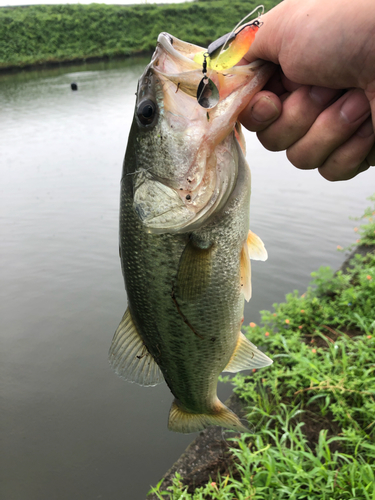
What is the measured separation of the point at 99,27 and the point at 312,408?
47.2m

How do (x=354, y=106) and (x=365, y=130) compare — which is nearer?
(x=354, y=106)

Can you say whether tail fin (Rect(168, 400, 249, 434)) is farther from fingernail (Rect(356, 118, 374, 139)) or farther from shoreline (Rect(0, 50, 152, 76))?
shoreline (Rect(0, 50, 152, 76))

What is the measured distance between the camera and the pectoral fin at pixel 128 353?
5.81 ft

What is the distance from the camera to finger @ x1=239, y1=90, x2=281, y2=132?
160 cm

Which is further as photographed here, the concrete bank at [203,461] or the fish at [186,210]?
the concrete bank at [203,461]

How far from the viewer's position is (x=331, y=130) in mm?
1689

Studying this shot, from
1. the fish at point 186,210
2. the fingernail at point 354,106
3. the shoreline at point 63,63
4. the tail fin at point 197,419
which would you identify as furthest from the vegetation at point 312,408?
the shoreline at point 63,63

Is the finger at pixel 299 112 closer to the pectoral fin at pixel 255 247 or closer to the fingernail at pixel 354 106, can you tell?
the fingernail at pixel 354 106

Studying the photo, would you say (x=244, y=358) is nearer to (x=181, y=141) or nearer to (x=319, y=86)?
(x=181, y=141)

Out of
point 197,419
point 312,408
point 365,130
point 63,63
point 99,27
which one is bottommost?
point 312,408

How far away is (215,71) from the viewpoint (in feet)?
4.28

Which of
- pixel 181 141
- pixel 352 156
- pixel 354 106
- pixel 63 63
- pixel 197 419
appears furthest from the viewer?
pixel 63 63

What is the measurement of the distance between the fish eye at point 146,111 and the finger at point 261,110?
0.46m

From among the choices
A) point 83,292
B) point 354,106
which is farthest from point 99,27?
point 354,106
